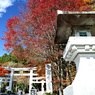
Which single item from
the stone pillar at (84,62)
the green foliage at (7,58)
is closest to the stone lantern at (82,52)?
the stone pillar at (84,62)

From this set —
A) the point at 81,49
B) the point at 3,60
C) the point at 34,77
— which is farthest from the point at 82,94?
the point at 3,60

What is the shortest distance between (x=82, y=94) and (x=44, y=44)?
26.0 feet

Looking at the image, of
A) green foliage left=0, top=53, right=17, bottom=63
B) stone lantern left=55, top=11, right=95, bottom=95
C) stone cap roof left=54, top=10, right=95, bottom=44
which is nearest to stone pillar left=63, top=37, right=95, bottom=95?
stone lantern left=55, top=11, right=95, bottom=95

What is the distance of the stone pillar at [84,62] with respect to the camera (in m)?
2.80

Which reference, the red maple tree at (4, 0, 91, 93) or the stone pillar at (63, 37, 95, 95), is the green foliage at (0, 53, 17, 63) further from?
the stone pillar at (63, 37, 95, 95)

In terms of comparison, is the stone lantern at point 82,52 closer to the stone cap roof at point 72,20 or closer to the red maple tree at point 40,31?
the stone cap roof at point 72,20

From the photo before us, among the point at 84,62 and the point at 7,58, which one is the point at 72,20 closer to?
the point at 84,62

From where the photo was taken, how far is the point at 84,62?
3027 mm

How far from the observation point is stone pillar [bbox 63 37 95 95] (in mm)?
2803

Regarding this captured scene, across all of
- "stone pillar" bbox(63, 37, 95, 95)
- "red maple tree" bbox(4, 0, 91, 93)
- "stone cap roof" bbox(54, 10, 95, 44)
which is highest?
"red maple tree" bbox(4, 0, 91, 93)

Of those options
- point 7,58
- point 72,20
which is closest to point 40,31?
point 72,20

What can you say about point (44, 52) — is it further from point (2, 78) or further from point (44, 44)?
point (2, 78)

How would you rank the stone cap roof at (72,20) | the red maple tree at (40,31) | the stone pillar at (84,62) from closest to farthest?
the stone pillar at (84,62) < the stone cap roof at (72,20) < the red maple tree at (40,31)

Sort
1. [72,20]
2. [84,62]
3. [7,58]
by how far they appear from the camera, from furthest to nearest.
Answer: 1. [7,58]
2. [72,20]
3. [84,62]
